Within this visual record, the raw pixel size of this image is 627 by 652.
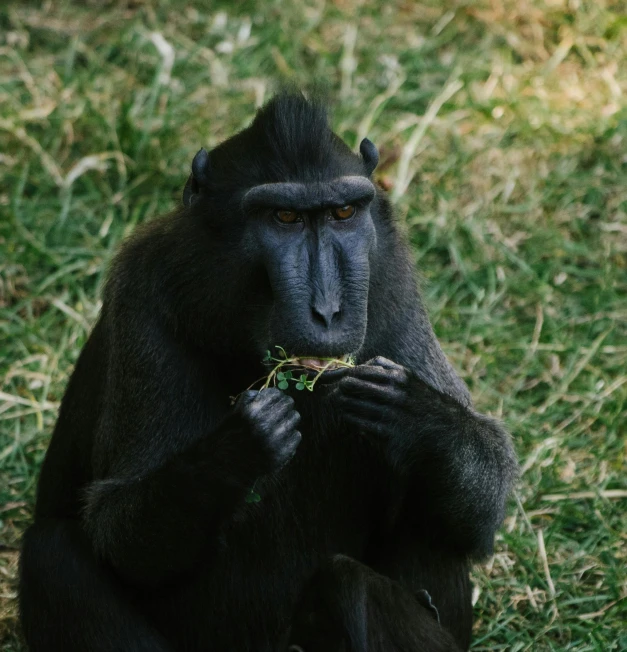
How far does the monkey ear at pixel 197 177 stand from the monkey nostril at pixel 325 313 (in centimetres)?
98

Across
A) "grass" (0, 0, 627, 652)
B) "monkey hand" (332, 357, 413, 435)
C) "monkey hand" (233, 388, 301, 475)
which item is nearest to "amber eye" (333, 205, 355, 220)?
"monkey hand" (332, 357, 413, 435)

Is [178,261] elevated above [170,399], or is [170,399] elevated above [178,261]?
[178,261]

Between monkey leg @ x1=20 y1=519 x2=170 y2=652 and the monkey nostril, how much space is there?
1.65 metres

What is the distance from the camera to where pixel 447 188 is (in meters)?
9.89

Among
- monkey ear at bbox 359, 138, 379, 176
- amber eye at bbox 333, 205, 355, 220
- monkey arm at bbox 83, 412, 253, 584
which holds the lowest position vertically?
monkey arm at bbox 83, 412, 253, 584

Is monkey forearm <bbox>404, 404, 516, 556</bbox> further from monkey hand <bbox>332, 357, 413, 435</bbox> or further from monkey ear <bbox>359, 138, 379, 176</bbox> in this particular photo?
monkey ear <bbox>359, 138, 379, 176</bbox>

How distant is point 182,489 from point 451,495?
123 cm

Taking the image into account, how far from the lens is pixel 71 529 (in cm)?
595

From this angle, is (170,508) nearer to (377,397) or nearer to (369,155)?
(377,397)

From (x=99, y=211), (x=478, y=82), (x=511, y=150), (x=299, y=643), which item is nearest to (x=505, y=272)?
(x=511, y=150)

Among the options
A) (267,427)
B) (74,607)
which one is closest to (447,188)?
(267,427)

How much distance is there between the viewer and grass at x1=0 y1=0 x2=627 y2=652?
24.8 ft

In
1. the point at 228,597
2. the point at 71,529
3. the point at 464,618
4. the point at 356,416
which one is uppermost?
the point at 356,416

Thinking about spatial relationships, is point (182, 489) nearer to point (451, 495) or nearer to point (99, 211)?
point (451, 495)
